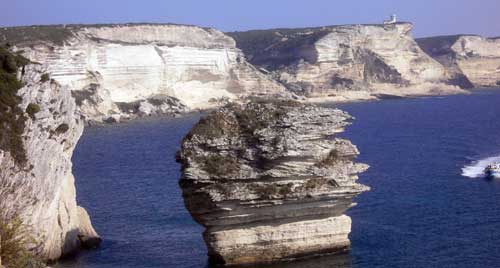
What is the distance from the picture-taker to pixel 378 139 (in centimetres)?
7619

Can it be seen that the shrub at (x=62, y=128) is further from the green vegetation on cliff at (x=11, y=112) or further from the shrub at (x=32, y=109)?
the green vegetation on cliff at (x=11, y=112)

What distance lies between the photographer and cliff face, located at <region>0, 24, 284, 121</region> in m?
99.6

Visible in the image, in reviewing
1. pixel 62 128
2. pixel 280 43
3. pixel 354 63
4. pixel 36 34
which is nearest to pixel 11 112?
pixel 62 128

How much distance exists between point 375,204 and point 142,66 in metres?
73.6

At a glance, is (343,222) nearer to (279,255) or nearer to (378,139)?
(279,255)

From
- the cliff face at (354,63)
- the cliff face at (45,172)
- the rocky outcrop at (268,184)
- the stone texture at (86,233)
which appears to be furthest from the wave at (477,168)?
the cliff face at (354,63)

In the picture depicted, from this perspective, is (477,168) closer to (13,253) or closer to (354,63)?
(13,253)

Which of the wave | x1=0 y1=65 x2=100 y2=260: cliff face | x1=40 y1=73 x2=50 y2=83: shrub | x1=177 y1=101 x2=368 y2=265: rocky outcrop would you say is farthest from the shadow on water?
the wave

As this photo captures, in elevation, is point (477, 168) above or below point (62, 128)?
below

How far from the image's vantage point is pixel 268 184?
96.9 feet

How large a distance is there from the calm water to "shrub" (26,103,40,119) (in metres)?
5.68

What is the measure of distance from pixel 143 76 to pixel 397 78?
57.8m

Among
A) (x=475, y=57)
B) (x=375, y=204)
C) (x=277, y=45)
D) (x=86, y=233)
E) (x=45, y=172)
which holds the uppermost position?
(x=277, y=45)

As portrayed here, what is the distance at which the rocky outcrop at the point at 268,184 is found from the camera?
2933 cm
